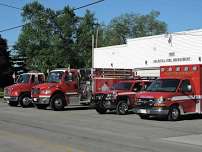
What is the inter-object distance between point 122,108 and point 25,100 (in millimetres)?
9719

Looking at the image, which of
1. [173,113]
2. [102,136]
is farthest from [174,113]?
[102,136]

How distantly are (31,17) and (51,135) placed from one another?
81.1 meters

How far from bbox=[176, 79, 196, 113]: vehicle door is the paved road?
5.34 ft

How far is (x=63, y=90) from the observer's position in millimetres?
29359

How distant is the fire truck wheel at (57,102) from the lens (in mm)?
29141

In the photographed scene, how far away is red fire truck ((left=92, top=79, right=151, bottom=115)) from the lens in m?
25.0

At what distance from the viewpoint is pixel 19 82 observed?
33500 mm

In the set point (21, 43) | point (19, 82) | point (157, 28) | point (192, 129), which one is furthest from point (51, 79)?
point (157, 28)

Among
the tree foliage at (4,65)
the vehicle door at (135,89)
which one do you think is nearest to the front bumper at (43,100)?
the vehicle door at (135,89)

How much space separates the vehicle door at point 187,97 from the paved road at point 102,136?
163 cm

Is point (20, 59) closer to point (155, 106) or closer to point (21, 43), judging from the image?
point (21, 43)

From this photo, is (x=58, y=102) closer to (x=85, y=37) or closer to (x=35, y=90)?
(x=35, y=90)

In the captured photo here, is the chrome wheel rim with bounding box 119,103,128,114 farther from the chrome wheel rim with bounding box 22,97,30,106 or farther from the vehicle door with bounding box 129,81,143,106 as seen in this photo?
the chrome wheel rim with bounding box 22,97,30,106

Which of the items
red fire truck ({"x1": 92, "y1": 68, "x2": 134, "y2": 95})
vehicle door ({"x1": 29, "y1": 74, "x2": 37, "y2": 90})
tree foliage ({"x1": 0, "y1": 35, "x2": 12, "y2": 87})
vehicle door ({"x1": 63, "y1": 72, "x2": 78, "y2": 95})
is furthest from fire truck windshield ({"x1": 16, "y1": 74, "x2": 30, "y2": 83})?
tree foliage ({"x1": 0, "y1": 35, "x2": 12, "y2": 87})
